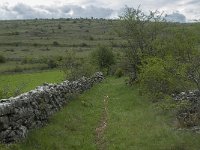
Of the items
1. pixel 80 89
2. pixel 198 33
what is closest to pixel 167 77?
pixel 198 33

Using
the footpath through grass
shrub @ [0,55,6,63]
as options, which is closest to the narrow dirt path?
the footpath through grass

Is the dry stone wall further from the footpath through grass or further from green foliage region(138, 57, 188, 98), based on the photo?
green foliage region(138, 57, 188, 98)

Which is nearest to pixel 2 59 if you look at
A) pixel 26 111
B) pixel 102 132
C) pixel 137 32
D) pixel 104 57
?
pixel 104 57

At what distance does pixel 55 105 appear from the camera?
25.0 m

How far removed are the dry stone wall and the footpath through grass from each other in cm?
43

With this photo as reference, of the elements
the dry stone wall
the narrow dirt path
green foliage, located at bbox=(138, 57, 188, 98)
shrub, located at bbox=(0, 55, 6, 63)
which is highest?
green foliage, located at bbox=(138, 57, 188, 98)

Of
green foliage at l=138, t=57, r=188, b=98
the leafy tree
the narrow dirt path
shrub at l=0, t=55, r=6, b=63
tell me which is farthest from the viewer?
shrub at l=0, t=55, r=6, b=63

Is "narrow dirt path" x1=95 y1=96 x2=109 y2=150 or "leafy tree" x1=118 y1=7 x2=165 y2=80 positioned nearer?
"narrow dirt path" x1=95 y1=96 x2=109 y2=150

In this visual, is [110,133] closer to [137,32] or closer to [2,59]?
[137,32]

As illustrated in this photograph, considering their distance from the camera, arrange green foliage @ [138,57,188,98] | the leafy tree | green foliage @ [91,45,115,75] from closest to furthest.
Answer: green foliage @ [138,57,188,98], the leafy tree, green foliage @ [91,45,115,75]

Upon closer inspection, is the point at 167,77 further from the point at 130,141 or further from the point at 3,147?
the point at 3,147

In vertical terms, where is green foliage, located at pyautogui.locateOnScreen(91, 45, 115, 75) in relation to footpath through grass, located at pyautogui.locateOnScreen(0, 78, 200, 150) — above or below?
below

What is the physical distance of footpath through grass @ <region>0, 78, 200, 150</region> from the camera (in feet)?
56.7

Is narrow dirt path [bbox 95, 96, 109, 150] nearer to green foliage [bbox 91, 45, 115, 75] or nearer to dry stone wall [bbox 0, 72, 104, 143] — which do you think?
dry stone wall [bbox 0, 72, 104, 143]
